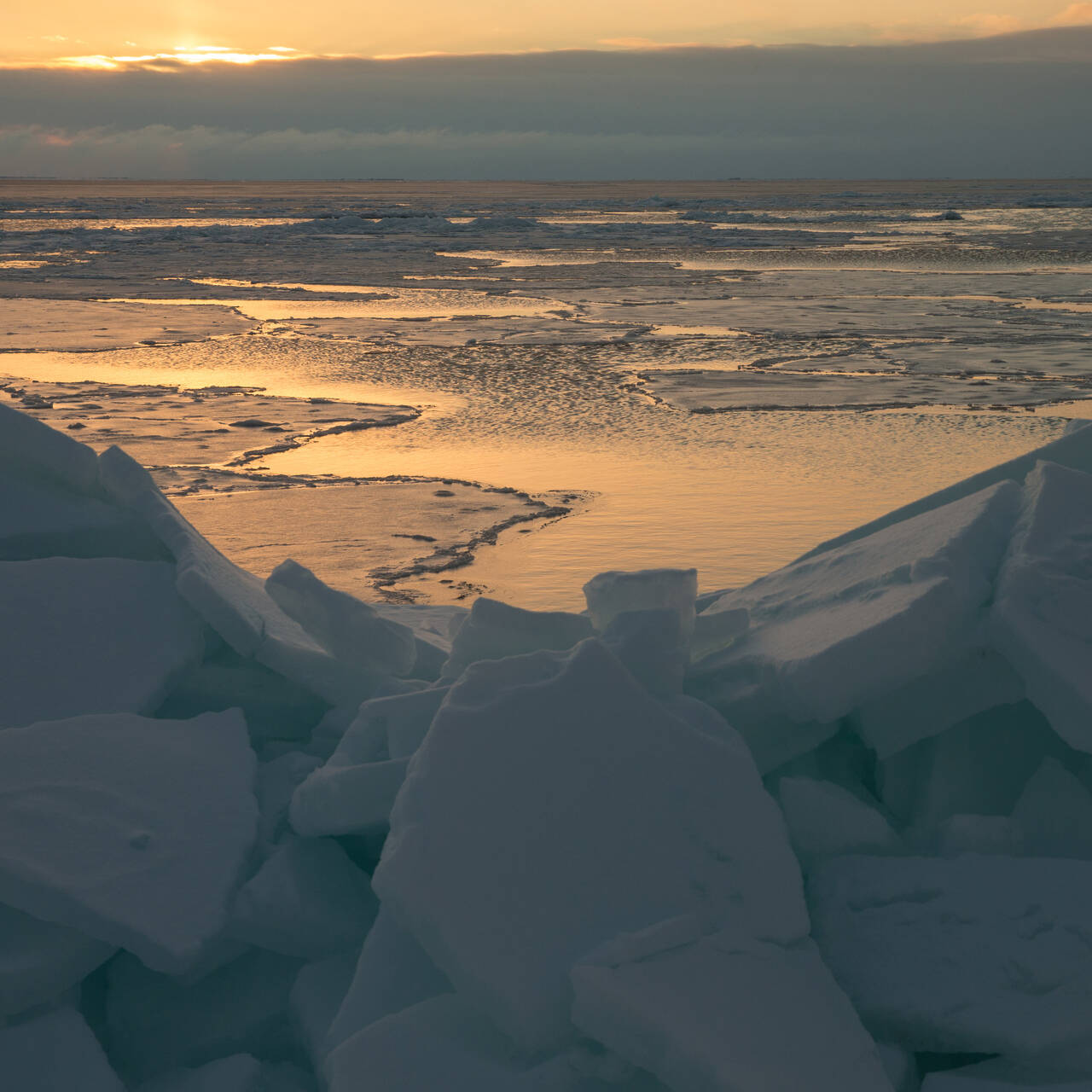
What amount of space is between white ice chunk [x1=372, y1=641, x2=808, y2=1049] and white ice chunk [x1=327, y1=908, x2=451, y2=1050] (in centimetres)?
11

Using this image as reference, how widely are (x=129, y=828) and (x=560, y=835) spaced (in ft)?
2.44

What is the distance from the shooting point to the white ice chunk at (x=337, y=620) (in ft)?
7.86

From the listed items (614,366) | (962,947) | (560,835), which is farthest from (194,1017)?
(614,366)

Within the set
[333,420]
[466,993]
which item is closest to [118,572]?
[466,993]

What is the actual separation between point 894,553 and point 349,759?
1210mm

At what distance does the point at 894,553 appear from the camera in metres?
2.42

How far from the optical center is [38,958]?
1.72 m

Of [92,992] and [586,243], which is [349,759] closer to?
[92,992]

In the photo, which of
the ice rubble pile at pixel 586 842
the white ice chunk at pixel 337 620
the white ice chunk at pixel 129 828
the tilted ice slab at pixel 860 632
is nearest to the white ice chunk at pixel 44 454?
the ice rubble pile at pixel 586 842

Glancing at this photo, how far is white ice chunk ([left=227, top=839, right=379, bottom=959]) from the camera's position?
184 centimetres

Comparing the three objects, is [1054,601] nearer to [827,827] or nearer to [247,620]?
[827,827]

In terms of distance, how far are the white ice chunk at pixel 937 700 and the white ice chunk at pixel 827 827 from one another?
0.16 m

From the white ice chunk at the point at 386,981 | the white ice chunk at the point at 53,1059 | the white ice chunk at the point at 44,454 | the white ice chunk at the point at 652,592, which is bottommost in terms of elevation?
the white ice chunk at the point at 53,1059

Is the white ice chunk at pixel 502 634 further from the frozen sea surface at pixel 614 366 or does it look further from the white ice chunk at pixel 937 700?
the frozen sea surface at pixel 614 366
